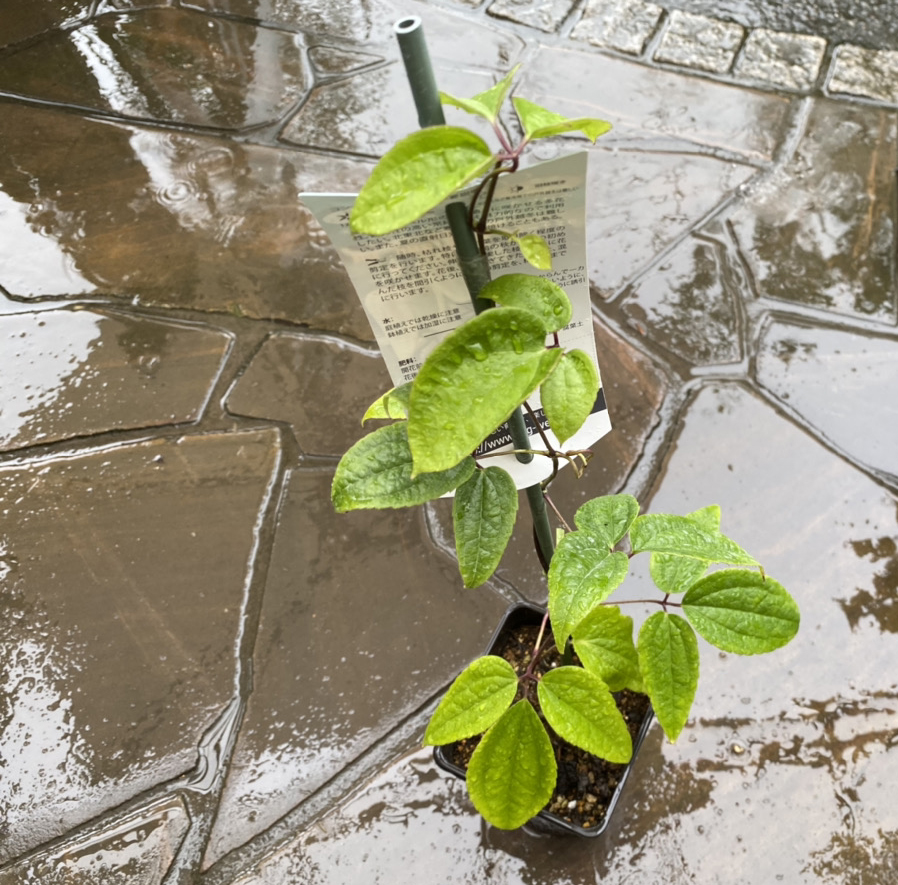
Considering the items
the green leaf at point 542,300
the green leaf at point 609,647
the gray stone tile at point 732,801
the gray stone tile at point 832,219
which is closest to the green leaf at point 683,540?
the green leaf at point 609,647

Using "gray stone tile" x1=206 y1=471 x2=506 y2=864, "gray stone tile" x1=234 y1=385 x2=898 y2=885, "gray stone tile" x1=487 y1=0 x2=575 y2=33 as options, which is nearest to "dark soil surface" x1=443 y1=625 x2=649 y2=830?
"gray stone tile" x1=234 y1=385 x2=898 y2=885

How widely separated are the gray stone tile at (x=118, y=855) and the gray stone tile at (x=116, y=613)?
0.04 meters

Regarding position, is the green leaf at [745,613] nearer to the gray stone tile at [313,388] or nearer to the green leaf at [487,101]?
the green leaf at [487,101]

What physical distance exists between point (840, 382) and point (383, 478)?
139cm

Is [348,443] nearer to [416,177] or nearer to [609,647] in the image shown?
[609,647]

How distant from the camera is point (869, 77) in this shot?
2094mm

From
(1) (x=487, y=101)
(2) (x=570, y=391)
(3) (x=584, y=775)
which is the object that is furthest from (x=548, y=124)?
(3) (x=584, y=775)

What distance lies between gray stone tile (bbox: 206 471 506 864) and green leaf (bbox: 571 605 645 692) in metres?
0.62

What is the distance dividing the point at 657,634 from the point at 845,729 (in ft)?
2.90

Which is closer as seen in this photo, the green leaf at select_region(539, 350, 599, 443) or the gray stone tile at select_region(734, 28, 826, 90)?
the green leaf at select_region(539, 350, 599, 443)

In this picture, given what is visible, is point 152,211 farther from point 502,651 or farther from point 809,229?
point 809,229

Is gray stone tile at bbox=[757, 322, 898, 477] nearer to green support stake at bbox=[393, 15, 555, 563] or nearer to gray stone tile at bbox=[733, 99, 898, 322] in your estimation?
gray stone tile at bbox=[733, 99, 898, 322]

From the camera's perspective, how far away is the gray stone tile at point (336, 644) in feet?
4.02

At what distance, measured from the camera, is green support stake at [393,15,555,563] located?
0.48 m
